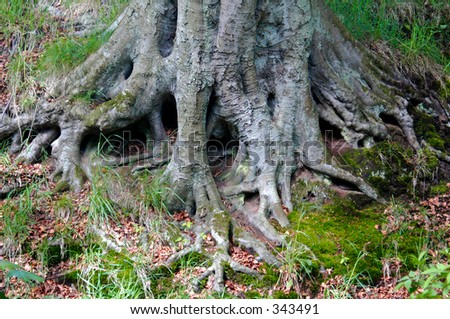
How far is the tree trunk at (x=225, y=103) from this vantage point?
555 cm

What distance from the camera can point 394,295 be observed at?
197 inches

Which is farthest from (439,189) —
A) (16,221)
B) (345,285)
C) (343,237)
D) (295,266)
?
(16,221)

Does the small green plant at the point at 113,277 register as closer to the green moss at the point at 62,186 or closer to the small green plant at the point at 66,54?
the green moss at the point at 62,186

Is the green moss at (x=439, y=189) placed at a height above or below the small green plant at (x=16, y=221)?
above

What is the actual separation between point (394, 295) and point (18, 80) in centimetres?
453

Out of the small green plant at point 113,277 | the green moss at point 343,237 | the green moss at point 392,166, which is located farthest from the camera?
the green moss at point 392,166

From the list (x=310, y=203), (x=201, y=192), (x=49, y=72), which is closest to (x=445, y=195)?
(x=310, y=203)

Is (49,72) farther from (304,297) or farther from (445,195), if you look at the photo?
Answer: (445,195)

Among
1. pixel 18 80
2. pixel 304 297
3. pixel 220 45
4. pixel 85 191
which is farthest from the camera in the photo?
pixel 18 80

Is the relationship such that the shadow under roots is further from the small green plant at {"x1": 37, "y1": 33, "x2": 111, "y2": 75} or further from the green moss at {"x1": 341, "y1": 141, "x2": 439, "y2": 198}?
the green moss at {"x1": 341, "y1": 141, "x2": 439, "y2": 198}

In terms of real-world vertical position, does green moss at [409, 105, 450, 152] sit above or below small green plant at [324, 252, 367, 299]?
above

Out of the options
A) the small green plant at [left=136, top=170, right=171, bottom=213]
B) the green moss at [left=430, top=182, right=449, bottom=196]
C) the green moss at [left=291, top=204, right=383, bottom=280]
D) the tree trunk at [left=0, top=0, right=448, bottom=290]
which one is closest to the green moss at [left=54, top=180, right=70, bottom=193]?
the tree trunk at [left=0, top=0, right=448, bottom=290]

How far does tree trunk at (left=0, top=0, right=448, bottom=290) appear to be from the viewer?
18.2 feet

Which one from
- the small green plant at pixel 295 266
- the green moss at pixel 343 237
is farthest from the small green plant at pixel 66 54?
the small green plant at pixel 295 266
